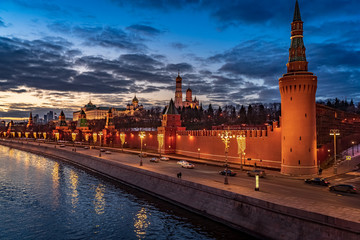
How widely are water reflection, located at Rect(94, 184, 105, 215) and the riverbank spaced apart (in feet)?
17.2

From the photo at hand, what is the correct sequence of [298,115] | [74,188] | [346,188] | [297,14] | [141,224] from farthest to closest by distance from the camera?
[74,188] < [297,14] < [298,115] < [346,188] < [141,224]

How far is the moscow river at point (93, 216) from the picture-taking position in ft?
67.4

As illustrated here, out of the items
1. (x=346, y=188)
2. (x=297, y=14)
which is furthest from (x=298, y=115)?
(x=297, y=14)

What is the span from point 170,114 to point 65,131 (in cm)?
7934

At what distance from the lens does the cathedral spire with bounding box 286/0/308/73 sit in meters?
35.2

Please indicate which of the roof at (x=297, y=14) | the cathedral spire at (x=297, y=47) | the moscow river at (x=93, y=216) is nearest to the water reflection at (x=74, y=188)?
the moscow river at (x=93, y=216)

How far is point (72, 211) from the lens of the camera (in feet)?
84.8

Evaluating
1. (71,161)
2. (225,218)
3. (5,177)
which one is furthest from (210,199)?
(71,161)

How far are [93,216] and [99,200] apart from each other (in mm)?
5418

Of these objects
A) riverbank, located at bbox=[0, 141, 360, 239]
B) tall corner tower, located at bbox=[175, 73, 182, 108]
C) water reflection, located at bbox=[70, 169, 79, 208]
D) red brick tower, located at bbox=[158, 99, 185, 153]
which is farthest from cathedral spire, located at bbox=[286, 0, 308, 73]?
tall corner tower, located at bbox=[175, 73, 182, 108]

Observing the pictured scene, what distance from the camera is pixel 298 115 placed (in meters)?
34.3

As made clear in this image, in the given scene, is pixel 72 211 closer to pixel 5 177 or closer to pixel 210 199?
pixel 210 199

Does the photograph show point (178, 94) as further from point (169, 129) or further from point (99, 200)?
point (99, 200)

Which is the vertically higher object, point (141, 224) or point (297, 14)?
point (297, 14)
